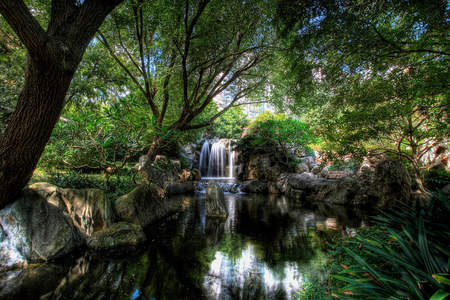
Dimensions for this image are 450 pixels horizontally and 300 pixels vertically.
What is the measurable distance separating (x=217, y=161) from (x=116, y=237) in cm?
1670

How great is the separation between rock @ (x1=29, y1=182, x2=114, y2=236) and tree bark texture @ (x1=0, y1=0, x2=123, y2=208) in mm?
802

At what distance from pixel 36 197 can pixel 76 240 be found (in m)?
1.18

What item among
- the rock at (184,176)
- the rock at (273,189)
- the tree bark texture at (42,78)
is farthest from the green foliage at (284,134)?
the tree bark texture at (42,78)

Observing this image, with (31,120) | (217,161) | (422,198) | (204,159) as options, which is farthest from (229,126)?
(31,120)

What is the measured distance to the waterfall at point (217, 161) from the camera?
67.2 feet

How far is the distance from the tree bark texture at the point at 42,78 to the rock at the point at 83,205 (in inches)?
31.6

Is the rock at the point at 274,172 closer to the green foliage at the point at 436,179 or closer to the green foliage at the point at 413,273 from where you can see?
the green foliage at the point at 436,179

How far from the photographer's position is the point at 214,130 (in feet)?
86.5

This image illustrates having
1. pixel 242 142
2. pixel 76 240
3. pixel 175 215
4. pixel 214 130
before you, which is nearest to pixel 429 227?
pixel 76 240

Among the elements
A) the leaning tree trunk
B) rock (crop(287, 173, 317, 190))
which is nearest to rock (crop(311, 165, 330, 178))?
rock (crop(287, 173, 317, 190))

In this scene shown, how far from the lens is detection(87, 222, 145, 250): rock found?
4.05 metres

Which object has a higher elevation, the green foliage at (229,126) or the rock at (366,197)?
the green foliage at (229,126)

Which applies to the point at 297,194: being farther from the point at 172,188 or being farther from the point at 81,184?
the point at 81,184

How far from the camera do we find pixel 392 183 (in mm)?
7402
